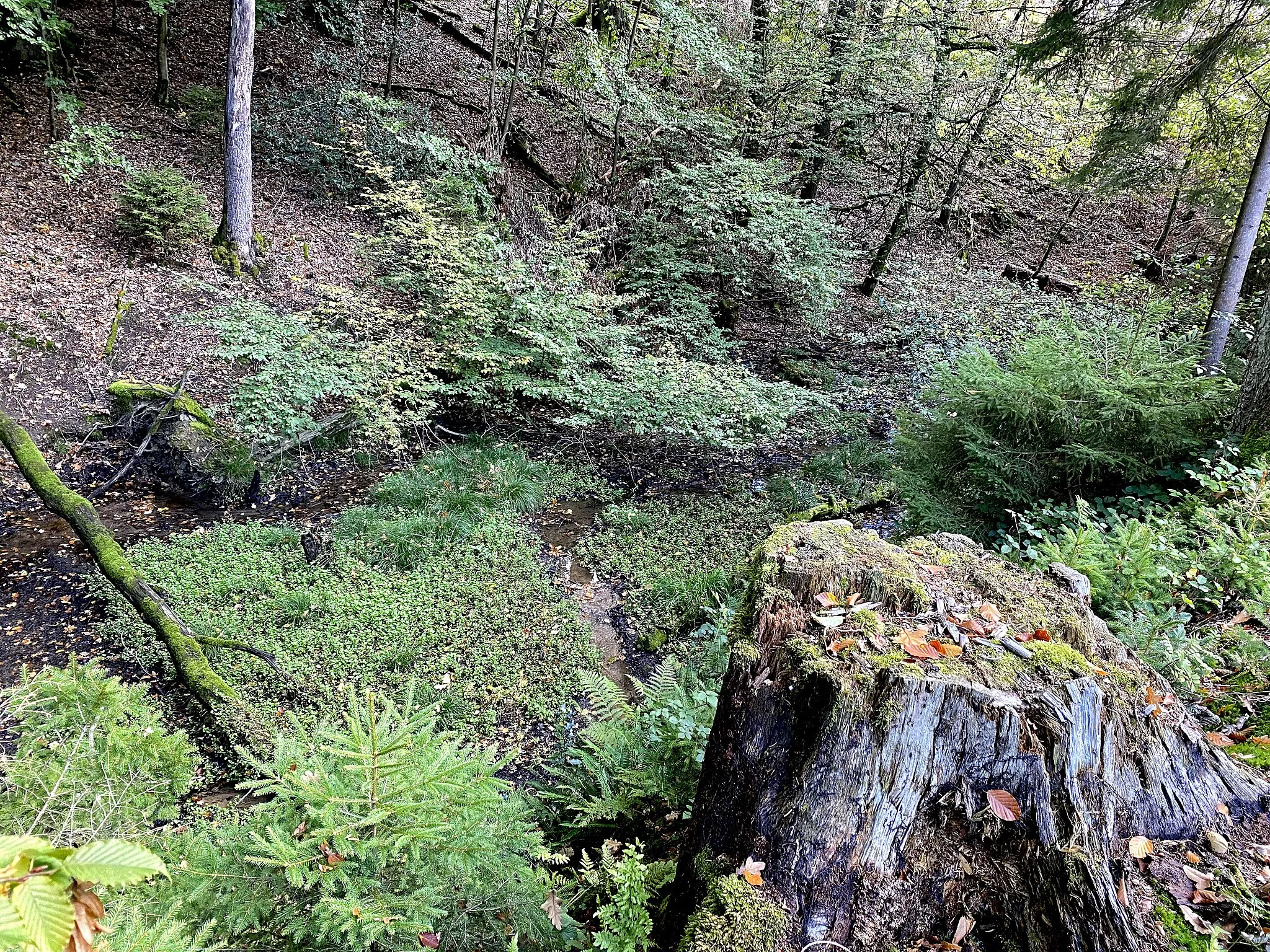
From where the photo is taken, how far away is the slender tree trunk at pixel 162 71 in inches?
441

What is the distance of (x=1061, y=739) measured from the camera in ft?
6.04

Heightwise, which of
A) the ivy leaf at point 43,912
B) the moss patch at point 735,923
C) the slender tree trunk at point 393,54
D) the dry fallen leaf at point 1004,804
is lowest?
the moss patch at point 735,923

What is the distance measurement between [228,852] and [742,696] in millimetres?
1801

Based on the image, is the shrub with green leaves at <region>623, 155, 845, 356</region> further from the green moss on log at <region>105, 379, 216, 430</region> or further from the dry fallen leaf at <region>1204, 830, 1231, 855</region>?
the dry fallen leaf at <region>1204, 830, 1231, 855</region>

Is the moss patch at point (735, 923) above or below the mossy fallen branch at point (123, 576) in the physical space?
above

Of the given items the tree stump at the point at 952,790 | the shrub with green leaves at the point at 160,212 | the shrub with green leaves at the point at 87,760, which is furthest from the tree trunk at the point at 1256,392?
the shrub with green leaves at the point at 160,212

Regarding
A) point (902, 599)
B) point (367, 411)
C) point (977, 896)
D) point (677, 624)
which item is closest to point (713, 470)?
point (677, 624)

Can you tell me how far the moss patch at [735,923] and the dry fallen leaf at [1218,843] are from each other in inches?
51.6

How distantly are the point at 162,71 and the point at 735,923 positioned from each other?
15.7 meters

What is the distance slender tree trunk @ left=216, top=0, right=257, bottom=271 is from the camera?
9.13 m

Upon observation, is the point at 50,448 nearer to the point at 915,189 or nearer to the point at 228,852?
the point at 228,852

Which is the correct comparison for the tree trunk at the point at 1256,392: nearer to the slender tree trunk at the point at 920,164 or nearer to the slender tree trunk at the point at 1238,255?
the slender tree trunk at the point at 1238,255

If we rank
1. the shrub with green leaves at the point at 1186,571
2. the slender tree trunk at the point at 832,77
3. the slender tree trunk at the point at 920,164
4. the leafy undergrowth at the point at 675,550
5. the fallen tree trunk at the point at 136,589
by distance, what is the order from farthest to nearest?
the slender tree trunk at the point at 832,77, the slender tree trunk at the point at 920,164, the leafy undergrowth at the point at 675,550, the fallen tree trunk at the point at 136,589, the shrub with green leaves at the point at 1186,571

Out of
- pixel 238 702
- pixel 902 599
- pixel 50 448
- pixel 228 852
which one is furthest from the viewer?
pixel 50 448
